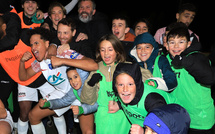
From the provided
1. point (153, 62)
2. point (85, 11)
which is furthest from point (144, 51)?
point (85, 11)

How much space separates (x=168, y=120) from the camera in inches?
77.8

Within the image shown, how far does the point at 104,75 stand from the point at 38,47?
1204 millimetres

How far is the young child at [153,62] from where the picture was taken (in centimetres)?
269

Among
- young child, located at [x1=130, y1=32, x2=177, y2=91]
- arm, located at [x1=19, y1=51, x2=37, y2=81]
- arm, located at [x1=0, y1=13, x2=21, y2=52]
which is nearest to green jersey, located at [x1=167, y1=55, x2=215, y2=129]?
young child, located at [x1=130, y1=32, x2=177, y2=91]

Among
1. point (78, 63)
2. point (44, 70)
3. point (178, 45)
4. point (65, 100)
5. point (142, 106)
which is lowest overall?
point (65, 100)

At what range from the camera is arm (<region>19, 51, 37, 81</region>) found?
367cm

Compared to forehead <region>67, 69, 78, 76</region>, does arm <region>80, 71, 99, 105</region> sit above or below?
below

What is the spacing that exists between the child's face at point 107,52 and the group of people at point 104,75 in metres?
0.01

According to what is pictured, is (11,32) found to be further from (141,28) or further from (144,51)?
(141,28)

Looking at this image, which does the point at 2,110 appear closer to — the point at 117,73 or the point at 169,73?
the point at 117,73

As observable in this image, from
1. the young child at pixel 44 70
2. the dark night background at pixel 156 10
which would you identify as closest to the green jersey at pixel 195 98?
the young child at pixel 44 70

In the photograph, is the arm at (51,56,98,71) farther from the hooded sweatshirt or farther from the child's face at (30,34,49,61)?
the child's face at (30,34,49,61)

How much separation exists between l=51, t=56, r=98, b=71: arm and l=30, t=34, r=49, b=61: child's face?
710 mm

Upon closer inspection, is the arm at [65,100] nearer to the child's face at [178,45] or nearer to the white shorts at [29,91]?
the white shorts at [29,91]
